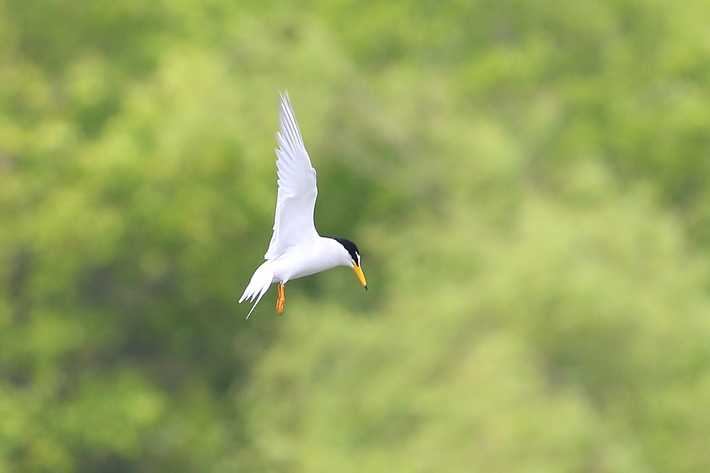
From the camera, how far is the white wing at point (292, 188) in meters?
7.72

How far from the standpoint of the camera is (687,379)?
16984mm

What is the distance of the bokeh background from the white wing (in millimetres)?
7712

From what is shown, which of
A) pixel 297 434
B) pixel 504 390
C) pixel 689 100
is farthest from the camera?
pixel 689 100

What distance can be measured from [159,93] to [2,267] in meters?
3.86

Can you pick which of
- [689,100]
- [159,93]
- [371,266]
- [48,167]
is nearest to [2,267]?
[48,167]

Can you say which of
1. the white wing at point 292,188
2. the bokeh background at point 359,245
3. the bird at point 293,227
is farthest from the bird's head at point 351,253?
the bokeh background at point 359,245

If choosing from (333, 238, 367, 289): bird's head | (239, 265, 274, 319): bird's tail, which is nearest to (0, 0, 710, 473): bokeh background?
(333, 238, 367, 289): bird's head

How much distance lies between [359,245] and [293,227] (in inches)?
544

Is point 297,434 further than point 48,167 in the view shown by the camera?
No

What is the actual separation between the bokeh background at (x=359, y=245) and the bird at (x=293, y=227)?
7619 millimetres

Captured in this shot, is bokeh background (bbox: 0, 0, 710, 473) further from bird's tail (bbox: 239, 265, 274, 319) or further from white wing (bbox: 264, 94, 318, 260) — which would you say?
bird's tail (bbox: 239, 265, 274, 319)

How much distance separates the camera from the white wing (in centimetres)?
772

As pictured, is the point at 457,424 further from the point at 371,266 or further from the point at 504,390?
the point at 371,266

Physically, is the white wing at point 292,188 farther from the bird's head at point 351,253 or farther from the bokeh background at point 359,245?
the bokeh background at point 359,245
